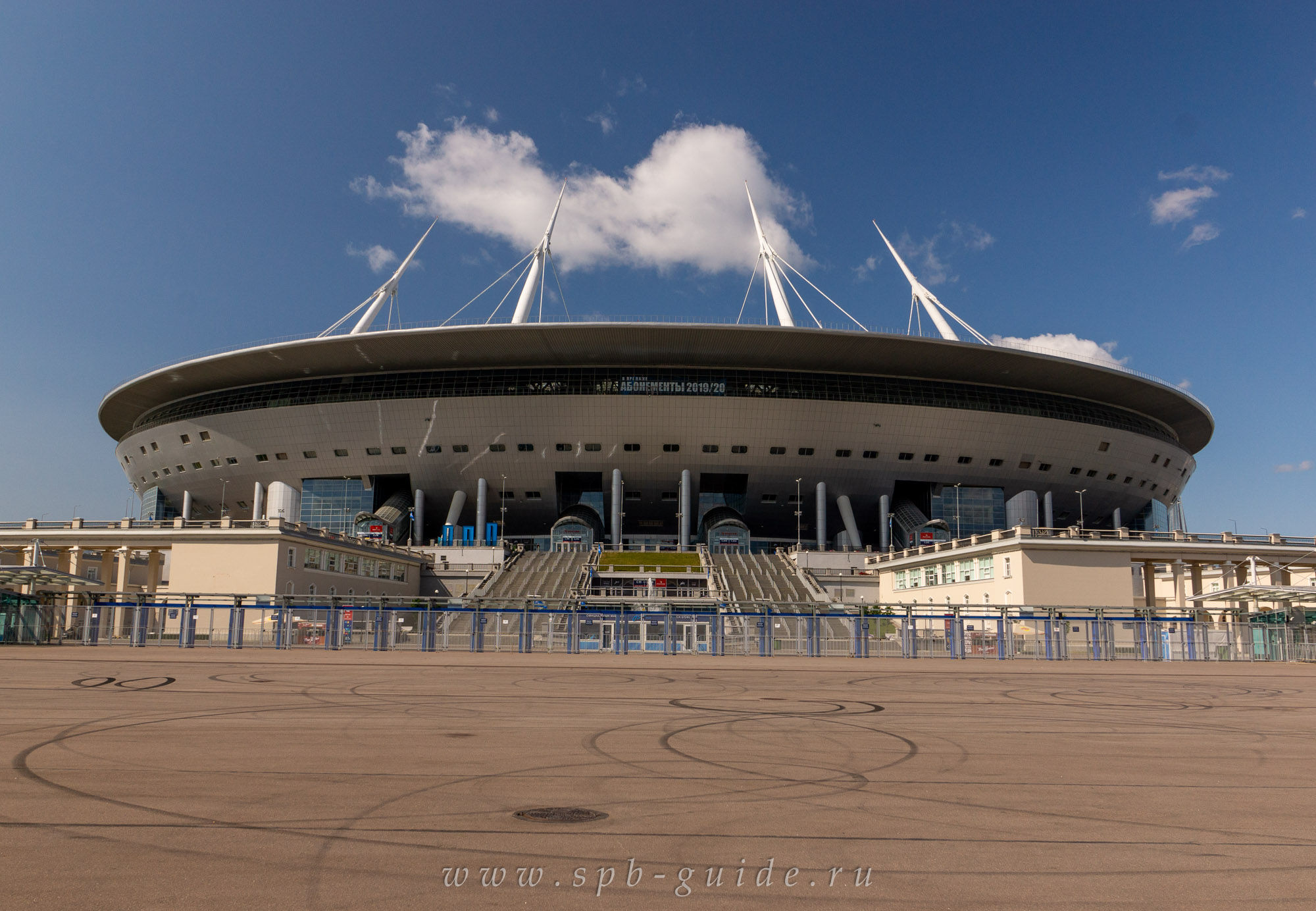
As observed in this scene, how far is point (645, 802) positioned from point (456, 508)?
8247cm

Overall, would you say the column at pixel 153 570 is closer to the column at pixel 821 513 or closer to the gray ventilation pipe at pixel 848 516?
the column at pixel 821 513

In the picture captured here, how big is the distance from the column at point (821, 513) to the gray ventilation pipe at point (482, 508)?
30302mm

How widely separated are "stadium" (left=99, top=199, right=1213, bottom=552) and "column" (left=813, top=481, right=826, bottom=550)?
1.02 feet

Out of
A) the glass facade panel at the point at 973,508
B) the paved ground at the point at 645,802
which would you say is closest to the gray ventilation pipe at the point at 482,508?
the glass facade panel at the point at 973,508

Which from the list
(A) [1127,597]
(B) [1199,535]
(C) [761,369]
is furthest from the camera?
(C) [761,369]

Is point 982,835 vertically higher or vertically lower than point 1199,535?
lower

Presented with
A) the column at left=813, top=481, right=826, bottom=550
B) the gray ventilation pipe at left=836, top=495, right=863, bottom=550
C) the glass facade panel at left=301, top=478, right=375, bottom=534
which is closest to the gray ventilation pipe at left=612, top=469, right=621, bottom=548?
the column at left=813, top=481, right=826, bottom=550

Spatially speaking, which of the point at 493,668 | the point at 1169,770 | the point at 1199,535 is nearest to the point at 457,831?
the point at 1169,770

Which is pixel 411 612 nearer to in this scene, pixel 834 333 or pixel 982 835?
pixel 982 835

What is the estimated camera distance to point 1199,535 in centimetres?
5941

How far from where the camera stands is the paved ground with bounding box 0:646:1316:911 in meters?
6.29

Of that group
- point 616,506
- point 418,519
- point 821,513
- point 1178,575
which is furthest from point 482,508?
point 1178,575

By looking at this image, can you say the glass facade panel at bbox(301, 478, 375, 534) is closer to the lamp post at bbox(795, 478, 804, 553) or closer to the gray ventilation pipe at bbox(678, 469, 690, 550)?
the gray ventilation pipe at bbox(678, 469, 690, 550)

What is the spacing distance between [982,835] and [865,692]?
571 inches
